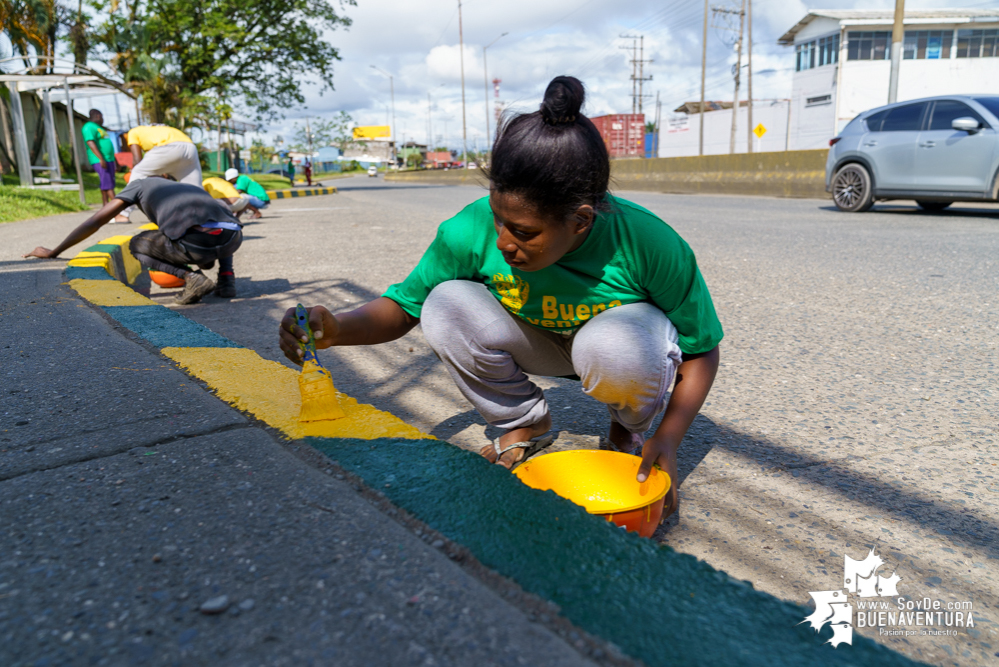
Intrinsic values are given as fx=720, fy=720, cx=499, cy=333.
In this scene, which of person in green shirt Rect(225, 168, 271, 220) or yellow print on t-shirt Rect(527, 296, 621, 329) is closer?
yellow print on t-shirt Rect(527, 296, 621, 329)

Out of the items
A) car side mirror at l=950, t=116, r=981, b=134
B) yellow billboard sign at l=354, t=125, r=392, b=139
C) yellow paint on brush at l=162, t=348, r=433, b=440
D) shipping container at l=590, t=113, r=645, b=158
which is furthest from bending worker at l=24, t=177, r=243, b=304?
yellow billboard sign at l=354, t=125, r=392, b=139

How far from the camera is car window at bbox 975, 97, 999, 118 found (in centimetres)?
863

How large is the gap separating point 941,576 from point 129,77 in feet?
→ 82.7

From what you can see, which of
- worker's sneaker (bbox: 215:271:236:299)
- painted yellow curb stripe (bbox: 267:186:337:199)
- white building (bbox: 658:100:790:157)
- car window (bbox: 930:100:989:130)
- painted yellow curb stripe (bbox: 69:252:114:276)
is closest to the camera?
painted yellow curb stripe (bbox: 69:252:114:276)

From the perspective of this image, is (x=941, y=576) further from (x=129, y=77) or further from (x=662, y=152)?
(x=662, y=152)

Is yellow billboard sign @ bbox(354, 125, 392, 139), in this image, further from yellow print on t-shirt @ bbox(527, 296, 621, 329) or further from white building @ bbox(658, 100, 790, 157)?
yellow print on t-shirt @ bbox(527, 296, 621, 329)

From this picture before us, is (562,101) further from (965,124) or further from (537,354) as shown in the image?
(965,124)

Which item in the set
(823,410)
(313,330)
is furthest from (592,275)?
(823,410)

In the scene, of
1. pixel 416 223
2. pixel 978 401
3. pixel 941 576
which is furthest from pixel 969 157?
pixel 941 576

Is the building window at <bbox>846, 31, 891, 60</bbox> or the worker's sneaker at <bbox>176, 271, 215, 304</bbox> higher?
the building window at <bbox>846, 31, 891, 60</bbox>

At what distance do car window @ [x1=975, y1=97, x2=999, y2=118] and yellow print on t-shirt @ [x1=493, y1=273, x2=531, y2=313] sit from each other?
29.9 ft

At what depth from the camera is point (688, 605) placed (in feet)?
3.81

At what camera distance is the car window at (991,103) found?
863 cm

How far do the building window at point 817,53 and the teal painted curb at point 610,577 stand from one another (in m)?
45.9
